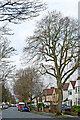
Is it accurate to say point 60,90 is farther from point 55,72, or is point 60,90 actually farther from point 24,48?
point 24,48

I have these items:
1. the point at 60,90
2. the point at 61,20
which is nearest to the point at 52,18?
the point at 61,20

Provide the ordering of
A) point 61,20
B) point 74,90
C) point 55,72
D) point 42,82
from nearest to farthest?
point 61,20 → point 55,72 → point 42,82 → point 74,90

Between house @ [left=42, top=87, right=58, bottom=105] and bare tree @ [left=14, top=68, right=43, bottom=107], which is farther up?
bare tree @ [left=14, top=68, right=43, bottom=107]

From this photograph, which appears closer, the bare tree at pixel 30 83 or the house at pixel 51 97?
the bare tree at pixel 30 83

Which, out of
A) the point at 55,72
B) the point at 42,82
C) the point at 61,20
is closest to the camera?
the point at 61,20

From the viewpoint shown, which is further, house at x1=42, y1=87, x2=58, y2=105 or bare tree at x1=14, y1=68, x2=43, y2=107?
house at x1=42, y1=87, x2=58, y2=105

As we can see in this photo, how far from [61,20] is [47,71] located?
23.7ft

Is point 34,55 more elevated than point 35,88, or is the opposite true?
point 34,55

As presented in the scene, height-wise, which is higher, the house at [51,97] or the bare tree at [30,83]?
the bare tree at [30,83]

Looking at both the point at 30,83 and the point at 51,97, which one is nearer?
the point at 30,83

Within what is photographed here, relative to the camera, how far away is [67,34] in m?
36.5

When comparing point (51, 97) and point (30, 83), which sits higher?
point (30, 83)

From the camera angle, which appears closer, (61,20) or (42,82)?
(61,20)

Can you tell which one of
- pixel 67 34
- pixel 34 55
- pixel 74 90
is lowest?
pixel 74 90
